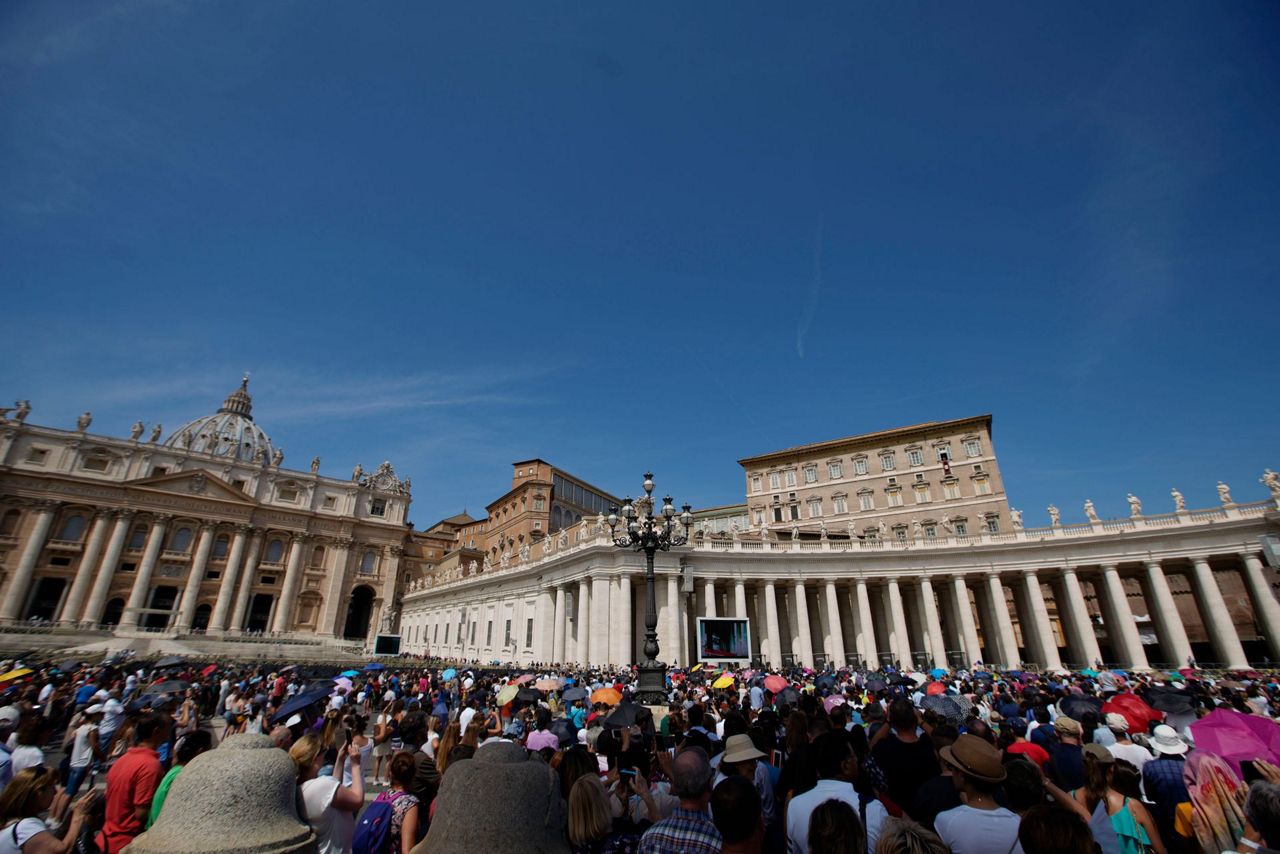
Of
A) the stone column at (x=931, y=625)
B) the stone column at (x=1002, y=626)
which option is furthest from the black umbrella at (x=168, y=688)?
the stone column at (x=1002, y=626)

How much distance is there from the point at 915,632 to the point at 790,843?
Answer: 141 feet

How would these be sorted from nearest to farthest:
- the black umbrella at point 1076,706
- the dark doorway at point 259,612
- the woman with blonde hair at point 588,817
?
the woman with blonde hair at point 588,817, the black umbrella at point 1076,706, the dark doorway at point 259,612

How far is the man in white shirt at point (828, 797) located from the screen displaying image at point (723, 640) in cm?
2301

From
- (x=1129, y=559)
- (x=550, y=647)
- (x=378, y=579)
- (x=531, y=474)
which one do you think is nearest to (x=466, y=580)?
(x=531, y=474)

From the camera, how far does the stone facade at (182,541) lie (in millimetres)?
54531

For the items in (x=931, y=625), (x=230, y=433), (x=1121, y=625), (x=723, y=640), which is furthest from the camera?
(x=230, y=433)

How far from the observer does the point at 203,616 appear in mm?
61219

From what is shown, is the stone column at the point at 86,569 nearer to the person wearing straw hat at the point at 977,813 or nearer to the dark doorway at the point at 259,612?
the dark doorway at the point at 259,612

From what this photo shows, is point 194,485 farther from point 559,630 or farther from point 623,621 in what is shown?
point 623,621

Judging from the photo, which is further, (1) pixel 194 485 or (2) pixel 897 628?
(1) pixel 194 485

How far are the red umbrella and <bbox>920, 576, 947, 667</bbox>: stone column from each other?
3049cm

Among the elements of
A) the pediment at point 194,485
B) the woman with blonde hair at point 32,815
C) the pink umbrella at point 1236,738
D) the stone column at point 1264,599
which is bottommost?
the woman with blonde hair at point 32,815

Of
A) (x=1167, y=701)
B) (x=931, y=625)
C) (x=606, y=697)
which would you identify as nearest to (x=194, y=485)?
(x=606, y=697)

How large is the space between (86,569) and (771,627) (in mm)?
65884
